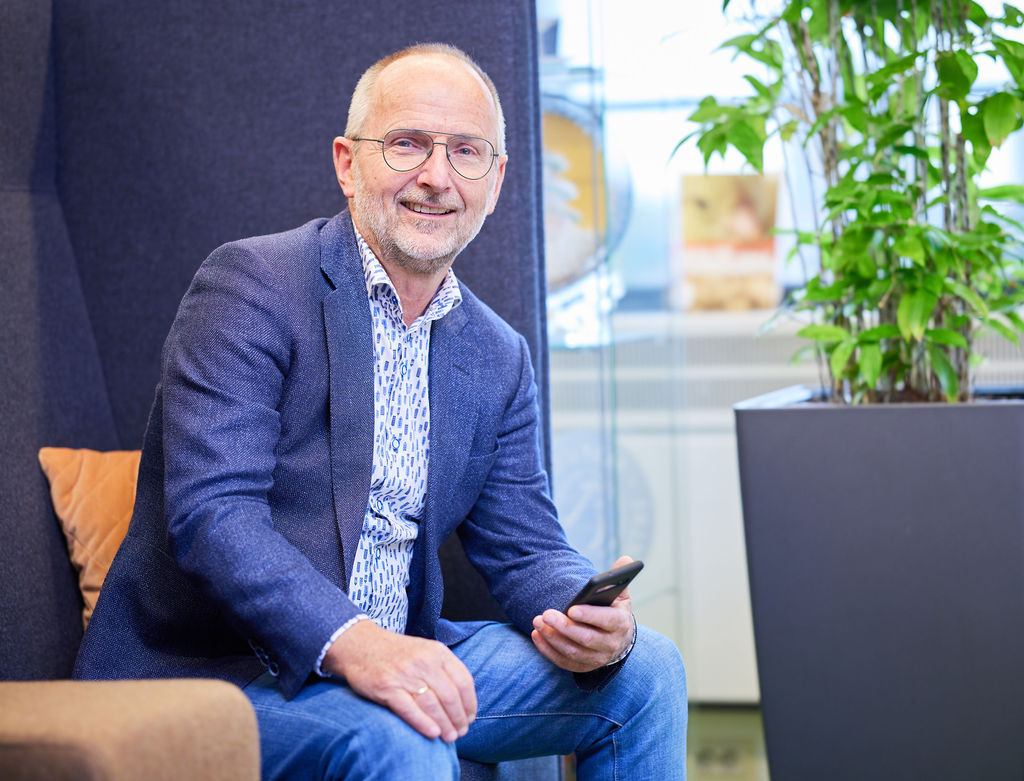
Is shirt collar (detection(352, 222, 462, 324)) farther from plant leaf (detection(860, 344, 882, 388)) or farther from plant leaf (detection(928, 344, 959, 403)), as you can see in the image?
plant leaf (detection(928, 344, 959, 403))

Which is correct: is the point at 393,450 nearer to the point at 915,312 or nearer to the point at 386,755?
the point at 386,755

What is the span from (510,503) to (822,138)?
79 cm

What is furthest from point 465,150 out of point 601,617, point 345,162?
point 601,617

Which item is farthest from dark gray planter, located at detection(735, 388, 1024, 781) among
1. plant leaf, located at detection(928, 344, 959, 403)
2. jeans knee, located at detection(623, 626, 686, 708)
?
jeans knee, located at detection(623, 626, 686, 708)

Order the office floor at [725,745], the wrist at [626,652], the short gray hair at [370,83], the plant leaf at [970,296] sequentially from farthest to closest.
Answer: the office floor at [725,745], the plant leaf at [970,296], the short gray hair at [370,83], the wrist at [626,652]

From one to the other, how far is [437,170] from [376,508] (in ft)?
1.29

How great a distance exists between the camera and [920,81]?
1573 millimetres

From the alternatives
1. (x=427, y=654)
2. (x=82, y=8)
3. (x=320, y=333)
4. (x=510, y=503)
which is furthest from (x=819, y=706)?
(x=82, y=8)

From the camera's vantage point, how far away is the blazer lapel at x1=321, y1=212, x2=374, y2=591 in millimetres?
1130

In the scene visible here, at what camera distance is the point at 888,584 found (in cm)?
147

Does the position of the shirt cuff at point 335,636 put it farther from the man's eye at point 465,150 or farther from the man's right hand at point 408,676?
the man's eye at point 465,150

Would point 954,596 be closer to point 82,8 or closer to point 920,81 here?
point 920,81

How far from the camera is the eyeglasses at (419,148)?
47.8 inches

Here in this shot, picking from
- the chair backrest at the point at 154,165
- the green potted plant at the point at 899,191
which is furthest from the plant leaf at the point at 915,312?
the chair backrest at the point at 154,165
